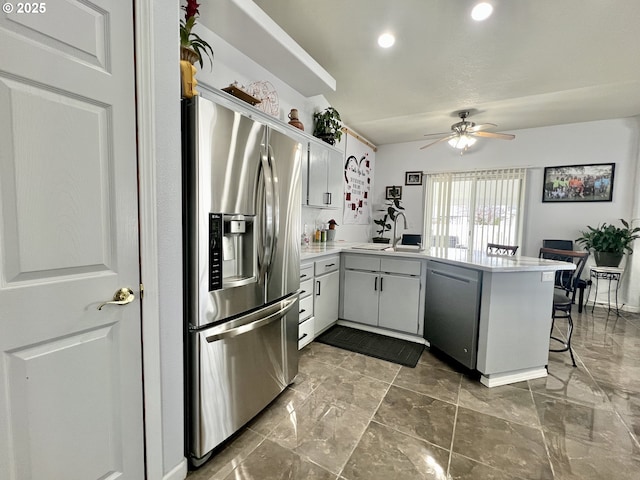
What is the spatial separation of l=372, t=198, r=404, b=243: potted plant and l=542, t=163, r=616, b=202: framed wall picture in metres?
2.35

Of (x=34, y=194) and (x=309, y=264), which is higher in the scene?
(x=34, y=194)

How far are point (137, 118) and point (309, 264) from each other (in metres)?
1.78

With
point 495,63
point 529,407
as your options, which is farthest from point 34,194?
point 495,63

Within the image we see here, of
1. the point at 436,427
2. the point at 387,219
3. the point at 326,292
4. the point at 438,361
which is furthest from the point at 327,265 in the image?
the point at 387,219

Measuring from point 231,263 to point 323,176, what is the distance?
210 centimetres

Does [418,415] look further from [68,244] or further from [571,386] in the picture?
[68,244]

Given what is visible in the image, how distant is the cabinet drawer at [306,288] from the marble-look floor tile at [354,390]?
70 centimetres

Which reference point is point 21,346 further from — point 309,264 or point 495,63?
point 495,63

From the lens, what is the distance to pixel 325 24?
2.26m

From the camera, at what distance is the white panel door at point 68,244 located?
0.83m

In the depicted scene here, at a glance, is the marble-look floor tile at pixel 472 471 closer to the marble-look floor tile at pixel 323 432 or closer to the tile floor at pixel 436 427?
the tile floor at pixel 436 427

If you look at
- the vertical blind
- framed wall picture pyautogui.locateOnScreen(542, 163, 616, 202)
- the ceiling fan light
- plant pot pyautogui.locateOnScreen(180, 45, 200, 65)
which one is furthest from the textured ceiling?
the vertical blind

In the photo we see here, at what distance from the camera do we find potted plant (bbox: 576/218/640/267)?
A: 3.87 m

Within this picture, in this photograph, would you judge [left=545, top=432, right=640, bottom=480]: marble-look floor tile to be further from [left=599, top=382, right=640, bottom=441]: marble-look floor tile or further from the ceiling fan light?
the ceiling fan light
